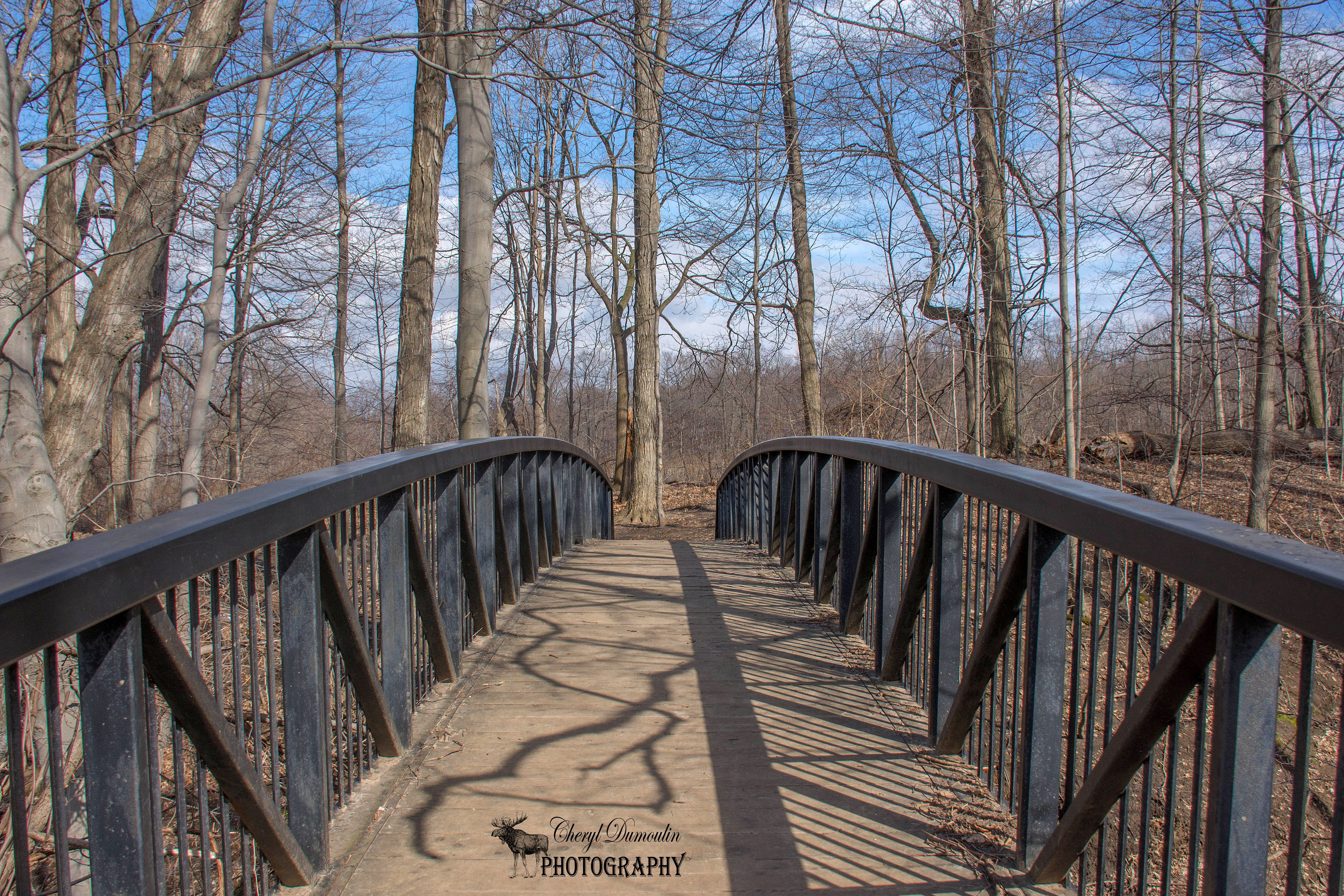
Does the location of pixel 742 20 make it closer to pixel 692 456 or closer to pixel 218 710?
pixel 218 710

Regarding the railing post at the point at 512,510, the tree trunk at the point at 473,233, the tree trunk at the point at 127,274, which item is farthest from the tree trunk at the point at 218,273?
the railing post at the point at 512,510

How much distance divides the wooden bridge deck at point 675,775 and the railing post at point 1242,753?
→ 0.77 metres

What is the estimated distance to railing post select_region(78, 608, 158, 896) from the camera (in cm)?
134

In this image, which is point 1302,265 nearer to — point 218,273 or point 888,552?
point 888,552

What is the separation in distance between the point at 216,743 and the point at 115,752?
13.3 inches

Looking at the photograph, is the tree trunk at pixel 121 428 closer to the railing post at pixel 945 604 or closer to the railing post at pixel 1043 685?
the railing post at pixel 945 604

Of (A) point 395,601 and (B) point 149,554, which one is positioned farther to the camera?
(A) point 395,601

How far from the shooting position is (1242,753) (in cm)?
142

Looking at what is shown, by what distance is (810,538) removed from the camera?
18.1ft

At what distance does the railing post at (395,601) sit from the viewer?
9.32 feet

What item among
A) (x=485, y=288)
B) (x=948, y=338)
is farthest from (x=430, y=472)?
(x=948, y=338)

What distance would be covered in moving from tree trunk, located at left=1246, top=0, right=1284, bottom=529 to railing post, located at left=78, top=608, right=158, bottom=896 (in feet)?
27.1

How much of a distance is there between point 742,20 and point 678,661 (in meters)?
Result: 4.14

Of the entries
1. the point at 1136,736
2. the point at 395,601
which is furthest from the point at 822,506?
the point at 1136,736
